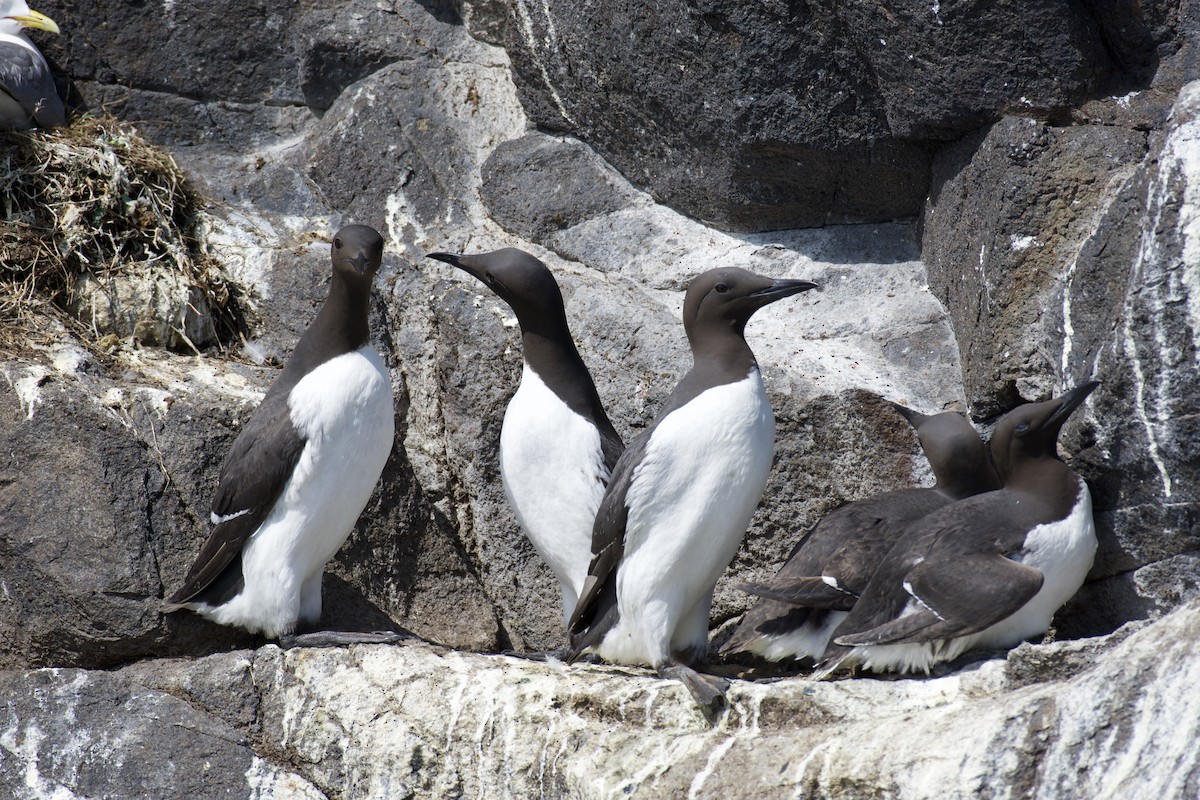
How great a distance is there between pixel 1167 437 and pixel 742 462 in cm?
126

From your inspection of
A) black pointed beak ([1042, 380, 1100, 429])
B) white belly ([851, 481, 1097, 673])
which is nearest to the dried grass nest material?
white belly ([851, 481, 1097, 673])

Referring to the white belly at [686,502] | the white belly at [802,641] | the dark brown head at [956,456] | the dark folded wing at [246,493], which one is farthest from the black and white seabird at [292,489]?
the dark brown head at [956,456]

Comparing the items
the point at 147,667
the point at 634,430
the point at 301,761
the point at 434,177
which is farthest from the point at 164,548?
the point at 434,177

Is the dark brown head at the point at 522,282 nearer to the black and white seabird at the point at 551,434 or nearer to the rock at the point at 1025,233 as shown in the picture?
the black and white seabird at the point at 551,434

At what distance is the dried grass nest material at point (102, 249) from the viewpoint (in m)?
5.30

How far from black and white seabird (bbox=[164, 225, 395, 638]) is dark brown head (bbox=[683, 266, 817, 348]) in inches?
45.2

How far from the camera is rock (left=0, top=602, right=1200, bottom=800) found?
2.77 meters

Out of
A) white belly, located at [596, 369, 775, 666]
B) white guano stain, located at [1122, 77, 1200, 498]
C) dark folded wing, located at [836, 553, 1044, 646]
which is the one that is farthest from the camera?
white belly, located at [596, 369, 775, 666]

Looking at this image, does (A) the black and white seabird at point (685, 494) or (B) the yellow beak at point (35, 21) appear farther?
(B) the yellow beak at point (35, 21)

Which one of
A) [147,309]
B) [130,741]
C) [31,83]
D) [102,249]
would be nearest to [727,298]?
[130,741]

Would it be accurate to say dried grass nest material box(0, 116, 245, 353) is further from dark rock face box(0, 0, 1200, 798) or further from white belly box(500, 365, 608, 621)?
white belly box(500, 365, 608, 621)

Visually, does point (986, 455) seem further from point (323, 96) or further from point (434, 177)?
point (323, 96)

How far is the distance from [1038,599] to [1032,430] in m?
0.52

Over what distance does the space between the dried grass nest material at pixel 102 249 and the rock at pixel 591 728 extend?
155cm
